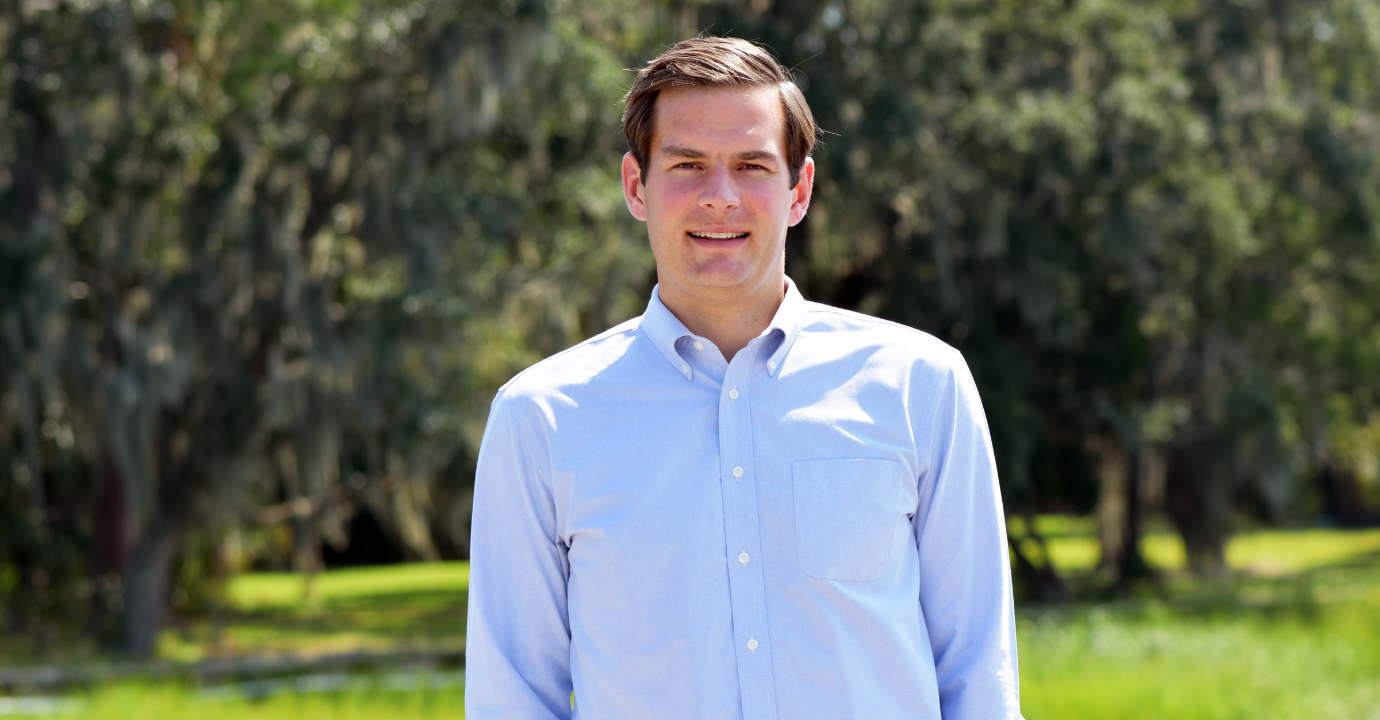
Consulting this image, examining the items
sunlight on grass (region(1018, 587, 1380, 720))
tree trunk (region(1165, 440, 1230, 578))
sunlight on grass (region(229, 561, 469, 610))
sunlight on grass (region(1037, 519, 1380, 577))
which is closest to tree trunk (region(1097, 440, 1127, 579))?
tree trunk (region(1165, 440, 1230, 578))

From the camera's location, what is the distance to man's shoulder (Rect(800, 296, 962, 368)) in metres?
1.83

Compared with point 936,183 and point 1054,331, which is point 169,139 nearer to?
point 936,183

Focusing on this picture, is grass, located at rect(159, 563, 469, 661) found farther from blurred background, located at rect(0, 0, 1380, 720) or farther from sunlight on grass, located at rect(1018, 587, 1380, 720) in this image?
sunlight on grass, located at rect(1018, 587, 1380, 720)

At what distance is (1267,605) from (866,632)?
13.2 meters

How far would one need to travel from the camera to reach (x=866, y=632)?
1717 millimetres

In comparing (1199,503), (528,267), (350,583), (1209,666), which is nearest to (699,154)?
(1209,666)

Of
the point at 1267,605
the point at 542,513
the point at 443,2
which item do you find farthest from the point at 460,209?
the point at 542,513

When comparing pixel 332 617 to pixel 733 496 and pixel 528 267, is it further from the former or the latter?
pixel 733 496

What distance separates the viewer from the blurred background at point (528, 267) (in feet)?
36.1

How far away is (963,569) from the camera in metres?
1.79

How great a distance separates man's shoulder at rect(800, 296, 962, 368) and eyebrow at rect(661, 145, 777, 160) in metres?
0.20

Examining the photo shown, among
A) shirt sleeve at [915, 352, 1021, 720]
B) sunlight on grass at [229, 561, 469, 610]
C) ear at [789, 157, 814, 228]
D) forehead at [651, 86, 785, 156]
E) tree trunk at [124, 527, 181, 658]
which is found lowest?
sunlight on grass at [229, 561, 469, 610]

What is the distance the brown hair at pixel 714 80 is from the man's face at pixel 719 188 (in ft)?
0.05

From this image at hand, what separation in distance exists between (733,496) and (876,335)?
0.30m
